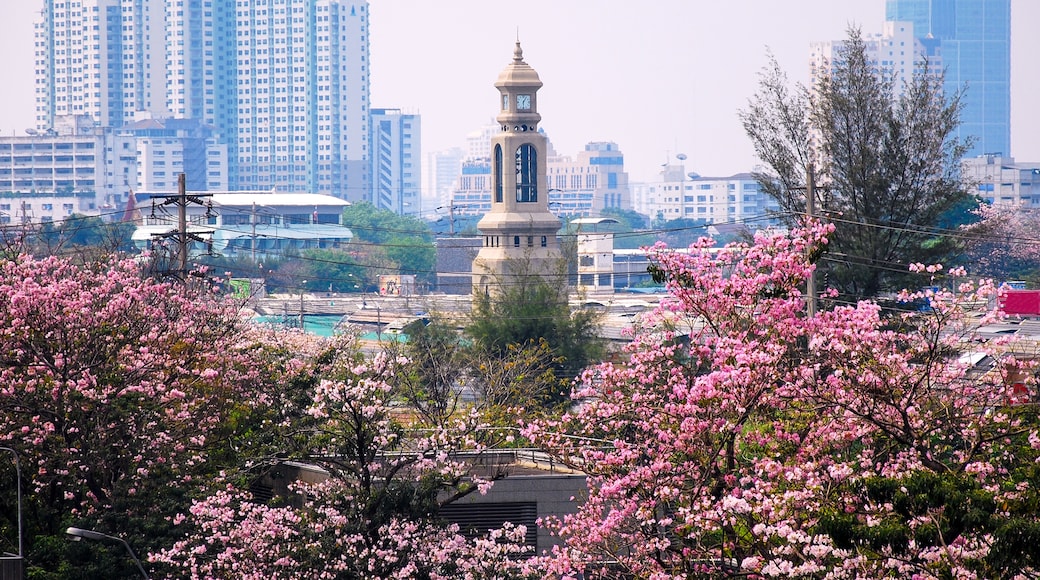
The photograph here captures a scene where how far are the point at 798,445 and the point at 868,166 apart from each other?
78.2 feet

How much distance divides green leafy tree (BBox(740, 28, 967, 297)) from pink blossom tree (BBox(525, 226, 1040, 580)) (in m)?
19.3

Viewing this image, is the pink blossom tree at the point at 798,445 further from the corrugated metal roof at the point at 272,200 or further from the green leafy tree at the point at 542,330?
the corrugated metal roof at the point at 272,200

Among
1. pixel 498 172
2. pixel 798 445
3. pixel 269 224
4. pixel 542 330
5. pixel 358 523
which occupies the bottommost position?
pixel 358 523

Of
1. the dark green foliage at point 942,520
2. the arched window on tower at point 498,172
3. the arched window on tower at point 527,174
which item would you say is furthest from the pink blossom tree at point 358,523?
the arched window on tower at point 498,172

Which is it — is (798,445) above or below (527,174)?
below

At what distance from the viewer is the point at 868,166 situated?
39.9m

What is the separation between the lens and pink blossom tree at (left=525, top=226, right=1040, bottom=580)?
1385 cm

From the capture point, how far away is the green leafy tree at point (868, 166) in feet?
128

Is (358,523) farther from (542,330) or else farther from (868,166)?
(542,330)

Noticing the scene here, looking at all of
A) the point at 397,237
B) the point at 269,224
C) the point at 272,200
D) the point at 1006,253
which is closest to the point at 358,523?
the point at 1006,253

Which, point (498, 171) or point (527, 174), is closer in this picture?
point (527, 174)

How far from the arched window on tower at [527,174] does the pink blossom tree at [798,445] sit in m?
55.0

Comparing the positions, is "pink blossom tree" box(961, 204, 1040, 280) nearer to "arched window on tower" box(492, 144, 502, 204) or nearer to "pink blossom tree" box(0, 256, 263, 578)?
"arched window on tower" box(492, 144, 502, 204)

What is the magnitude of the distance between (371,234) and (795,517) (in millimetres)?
147282
